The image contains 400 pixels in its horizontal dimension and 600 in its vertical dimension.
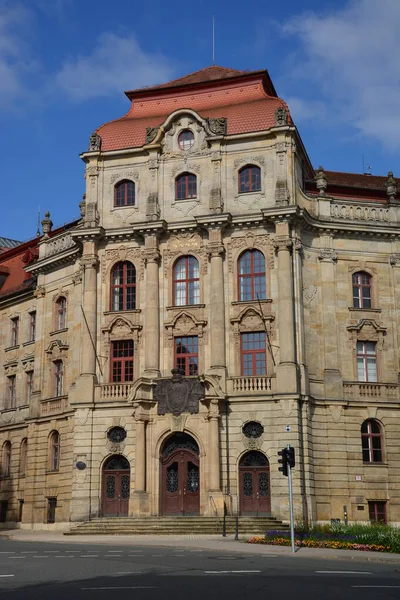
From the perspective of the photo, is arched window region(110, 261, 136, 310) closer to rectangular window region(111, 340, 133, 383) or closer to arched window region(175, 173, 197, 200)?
rectangular window region(111, 340, 133, 383)

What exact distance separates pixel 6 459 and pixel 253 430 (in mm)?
19782

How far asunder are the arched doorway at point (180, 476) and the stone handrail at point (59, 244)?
531 inches

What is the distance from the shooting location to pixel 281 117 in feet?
146

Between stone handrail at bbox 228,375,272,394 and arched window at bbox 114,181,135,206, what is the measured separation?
11.8 m

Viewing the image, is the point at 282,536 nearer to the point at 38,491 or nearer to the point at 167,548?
the point at 167,548

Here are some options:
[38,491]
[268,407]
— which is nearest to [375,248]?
[268,407]

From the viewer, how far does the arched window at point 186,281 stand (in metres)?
44.6

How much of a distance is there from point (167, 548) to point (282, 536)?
4.76 m

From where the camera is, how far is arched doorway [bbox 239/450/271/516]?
40.6 metres

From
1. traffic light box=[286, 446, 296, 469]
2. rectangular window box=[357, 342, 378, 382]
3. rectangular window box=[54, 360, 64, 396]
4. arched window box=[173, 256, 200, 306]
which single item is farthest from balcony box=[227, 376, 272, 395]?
traffic light box=[286, 446, 296, 469]

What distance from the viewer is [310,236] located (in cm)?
4516

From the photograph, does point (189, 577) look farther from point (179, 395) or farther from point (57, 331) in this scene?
point (57, 331)

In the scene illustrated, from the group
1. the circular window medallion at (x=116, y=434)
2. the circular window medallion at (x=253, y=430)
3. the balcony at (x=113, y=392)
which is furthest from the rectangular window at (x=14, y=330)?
the circular window medallion at (x=253, y=430)

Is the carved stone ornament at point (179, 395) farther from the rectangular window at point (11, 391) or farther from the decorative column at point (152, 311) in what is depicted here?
the rectangular window at point (11, 391)
